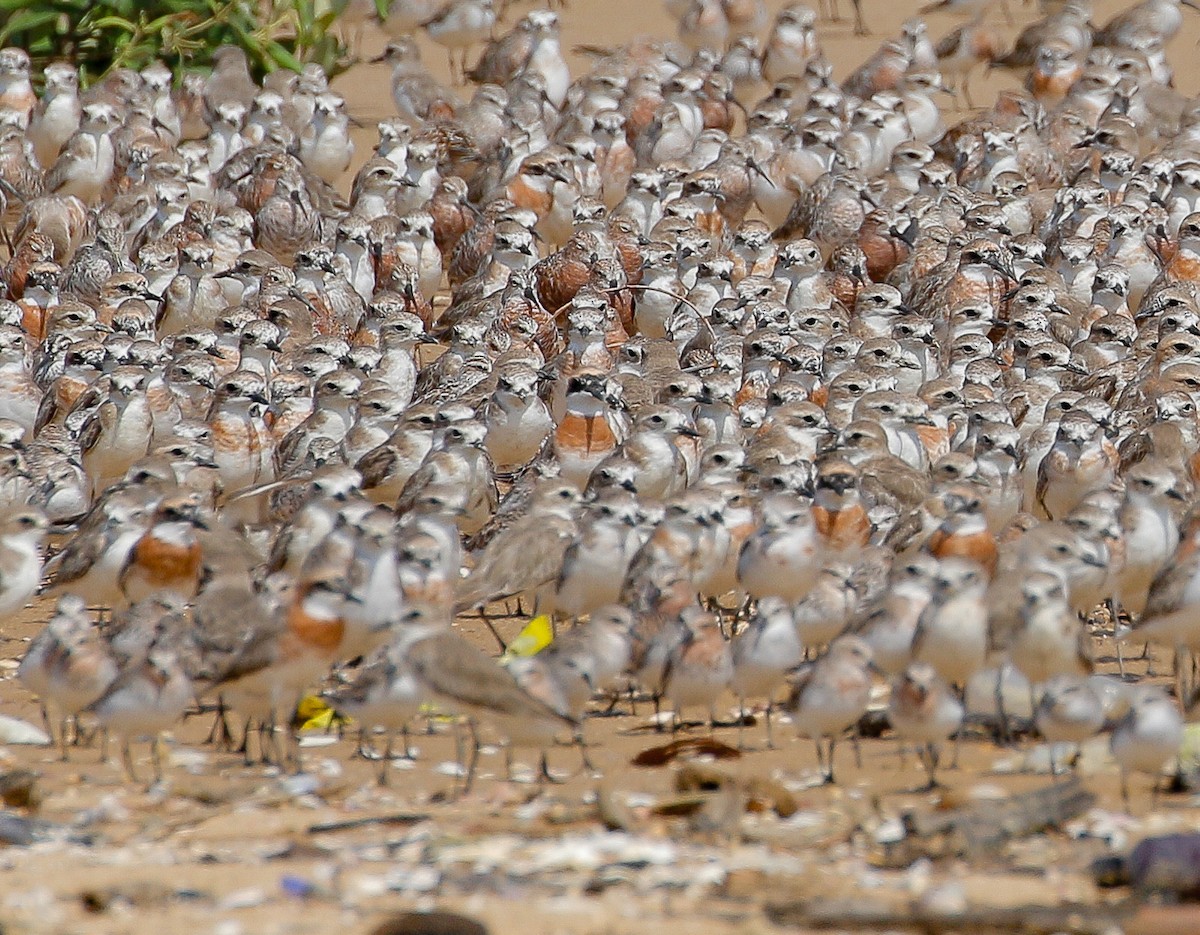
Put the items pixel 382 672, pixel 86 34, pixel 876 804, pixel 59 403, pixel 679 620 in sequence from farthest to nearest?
pixel 86 34, pixel 59 403, pixel 679 620, pixel 382 672, pixel 876 804

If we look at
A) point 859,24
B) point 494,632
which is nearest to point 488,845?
point 494,632

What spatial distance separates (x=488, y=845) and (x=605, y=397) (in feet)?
15.4

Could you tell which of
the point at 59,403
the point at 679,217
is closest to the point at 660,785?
the point at 59,403

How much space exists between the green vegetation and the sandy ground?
42.1 ft

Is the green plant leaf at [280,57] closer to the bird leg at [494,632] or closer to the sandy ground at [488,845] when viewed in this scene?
the bird leg at [494,632]

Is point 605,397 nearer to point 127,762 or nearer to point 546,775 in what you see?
point 546,775

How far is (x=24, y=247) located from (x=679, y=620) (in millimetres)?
8245

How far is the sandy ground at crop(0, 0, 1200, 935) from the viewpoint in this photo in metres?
7.30

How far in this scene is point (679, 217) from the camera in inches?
648

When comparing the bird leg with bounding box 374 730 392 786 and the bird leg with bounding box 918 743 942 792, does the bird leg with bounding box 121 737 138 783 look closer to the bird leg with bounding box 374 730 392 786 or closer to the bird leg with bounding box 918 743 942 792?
the bird leg with bounding box 374 730 392 786

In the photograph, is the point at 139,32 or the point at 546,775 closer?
the point at 546,775

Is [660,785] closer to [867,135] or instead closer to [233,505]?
[233,505]

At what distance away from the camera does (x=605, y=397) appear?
1220 cm

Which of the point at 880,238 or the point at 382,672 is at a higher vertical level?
the point at 880,238
